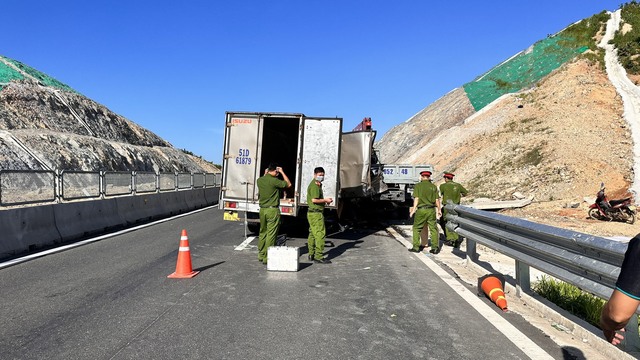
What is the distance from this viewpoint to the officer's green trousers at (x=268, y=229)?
8.25 m

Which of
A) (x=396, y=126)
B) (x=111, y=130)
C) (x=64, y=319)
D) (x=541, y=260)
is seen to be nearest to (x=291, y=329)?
(x=64, y=319)

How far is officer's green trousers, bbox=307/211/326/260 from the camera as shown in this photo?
334 inches

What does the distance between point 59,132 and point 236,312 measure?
111ft

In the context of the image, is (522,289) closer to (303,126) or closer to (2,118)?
(303,126)

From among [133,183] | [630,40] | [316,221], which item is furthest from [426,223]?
[630,40]

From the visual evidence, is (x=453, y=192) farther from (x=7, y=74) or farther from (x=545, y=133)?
(x=7, y=74)

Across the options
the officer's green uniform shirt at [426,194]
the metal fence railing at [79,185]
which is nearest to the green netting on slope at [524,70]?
the officer's green uniform shirt at [426,194]

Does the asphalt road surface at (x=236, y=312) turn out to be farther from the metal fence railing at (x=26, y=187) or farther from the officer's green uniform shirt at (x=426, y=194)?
the metal fence railing at (x=26, y=187)

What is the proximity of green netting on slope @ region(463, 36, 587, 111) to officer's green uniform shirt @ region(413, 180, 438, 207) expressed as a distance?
135ft

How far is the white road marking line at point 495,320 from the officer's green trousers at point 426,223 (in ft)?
4.14

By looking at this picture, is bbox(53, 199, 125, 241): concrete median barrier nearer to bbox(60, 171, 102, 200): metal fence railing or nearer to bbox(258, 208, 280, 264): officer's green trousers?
bbox(60, 171, 102, 200): metal fence railing

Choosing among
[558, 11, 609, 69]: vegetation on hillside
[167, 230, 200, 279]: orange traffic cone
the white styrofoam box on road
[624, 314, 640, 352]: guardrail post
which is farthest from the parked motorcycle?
[558, 11, 609, 69]: vegetation on hillside

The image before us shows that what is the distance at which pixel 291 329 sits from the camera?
4.67 m

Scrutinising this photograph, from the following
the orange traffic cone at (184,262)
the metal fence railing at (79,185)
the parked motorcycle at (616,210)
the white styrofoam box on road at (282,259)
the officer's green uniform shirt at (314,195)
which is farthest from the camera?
the parked motorcycle at (616,210)
